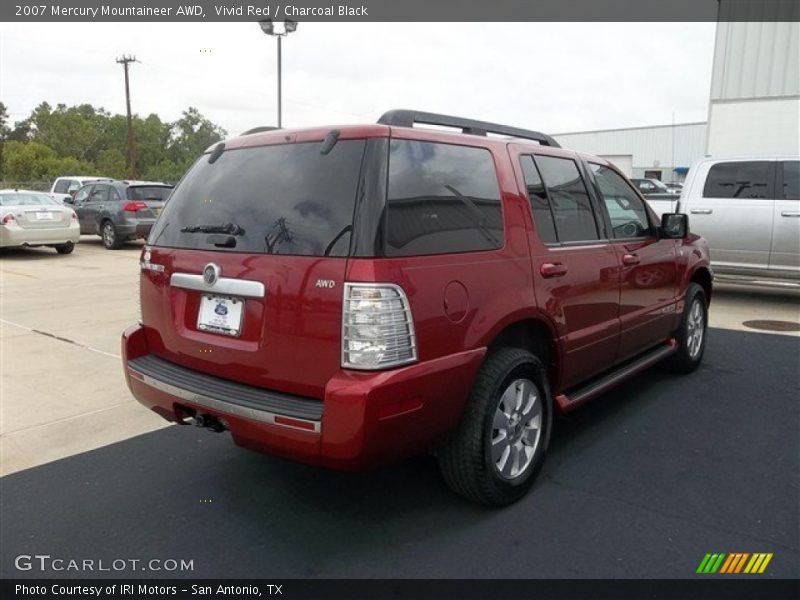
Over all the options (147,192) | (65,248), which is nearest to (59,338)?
(65,248)

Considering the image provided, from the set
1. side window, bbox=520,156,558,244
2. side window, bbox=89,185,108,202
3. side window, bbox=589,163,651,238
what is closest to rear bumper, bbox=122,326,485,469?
side window, bbox=520,156,558,244

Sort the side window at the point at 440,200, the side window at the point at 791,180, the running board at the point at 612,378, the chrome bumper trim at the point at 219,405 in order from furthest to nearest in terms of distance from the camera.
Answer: the side window at the point at 791,180 → the running board at the point at 612,378 → the side window at the point at 440,200 → the chrome bumper trim at the point at 219,405

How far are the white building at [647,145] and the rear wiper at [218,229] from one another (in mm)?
50152

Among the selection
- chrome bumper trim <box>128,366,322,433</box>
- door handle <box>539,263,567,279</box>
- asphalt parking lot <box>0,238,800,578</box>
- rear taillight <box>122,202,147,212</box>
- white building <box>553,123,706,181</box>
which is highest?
white building <box>553,123,706,181</box>

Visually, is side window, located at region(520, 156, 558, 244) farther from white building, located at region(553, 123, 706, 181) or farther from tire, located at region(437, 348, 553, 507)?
white building, located at region(553, 123, 706, 181)

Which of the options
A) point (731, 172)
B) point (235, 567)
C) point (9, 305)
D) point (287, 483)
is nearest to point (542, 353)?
point (287, 483)

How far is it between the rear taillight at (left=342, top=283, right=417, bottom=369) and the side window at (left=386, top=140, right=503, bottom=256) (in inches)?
7.8

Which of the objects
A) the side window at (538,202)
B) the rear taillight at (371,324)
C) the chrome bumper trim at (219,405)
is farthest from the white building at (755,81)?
the chrome bumper trim at (219,405)

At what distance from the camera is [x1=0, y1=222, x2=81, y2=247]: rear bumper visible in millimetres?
12977

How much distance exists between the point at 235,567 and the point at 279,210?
1.56 meters

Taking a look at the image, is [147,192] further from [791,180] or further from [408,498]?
[408,498]

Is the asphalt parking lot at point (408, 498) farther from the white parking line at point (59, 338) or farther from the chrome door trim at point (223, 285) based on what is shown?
the chrome door trim at point (223, 285)

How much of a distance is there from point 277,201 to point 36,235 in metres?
12.6

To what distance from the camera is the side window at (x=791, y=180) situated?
834cm
